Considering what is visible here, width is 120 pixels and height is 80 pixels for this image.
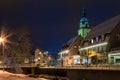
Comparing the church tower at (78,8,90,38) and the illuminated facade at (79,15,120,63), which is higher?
the church tower at (78,8,90,38)

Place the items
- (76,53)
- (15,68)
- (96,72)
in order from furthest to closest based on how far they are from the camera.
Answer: (76,53)
(15,68)
(96,72)

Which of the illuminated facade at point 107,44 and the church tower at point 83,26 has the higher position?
the church tower at point 83,26

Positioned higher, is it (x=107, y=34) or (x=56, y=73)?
(x=107, y=34)

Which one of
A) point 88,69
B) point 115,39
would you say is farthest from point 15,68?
point 88,69

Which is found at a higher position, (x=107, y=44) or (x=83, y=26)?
(x=83, y=26)

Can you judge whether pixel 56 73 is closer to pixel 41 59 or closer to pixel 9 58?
pixel 9 58

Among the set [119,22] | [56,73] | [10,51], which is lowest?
[56,73]

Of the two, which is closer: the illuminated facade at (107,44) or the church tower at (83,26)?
the illuminated facade at (107,44)

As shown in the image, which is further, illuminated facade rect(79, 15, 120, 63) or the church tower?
the church tower

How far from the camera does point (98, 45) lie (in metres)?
84.8

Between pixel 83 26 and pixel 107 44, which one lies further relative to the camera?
pixel 83 26

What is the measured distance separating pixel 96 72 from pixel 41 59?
90.3 m

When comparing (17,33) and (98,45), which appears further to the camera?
(17,33)

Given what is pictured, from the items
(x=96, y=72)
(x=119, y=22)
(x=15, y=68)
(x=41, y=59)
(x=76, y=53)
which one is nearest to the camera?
(x=96, y=72)
